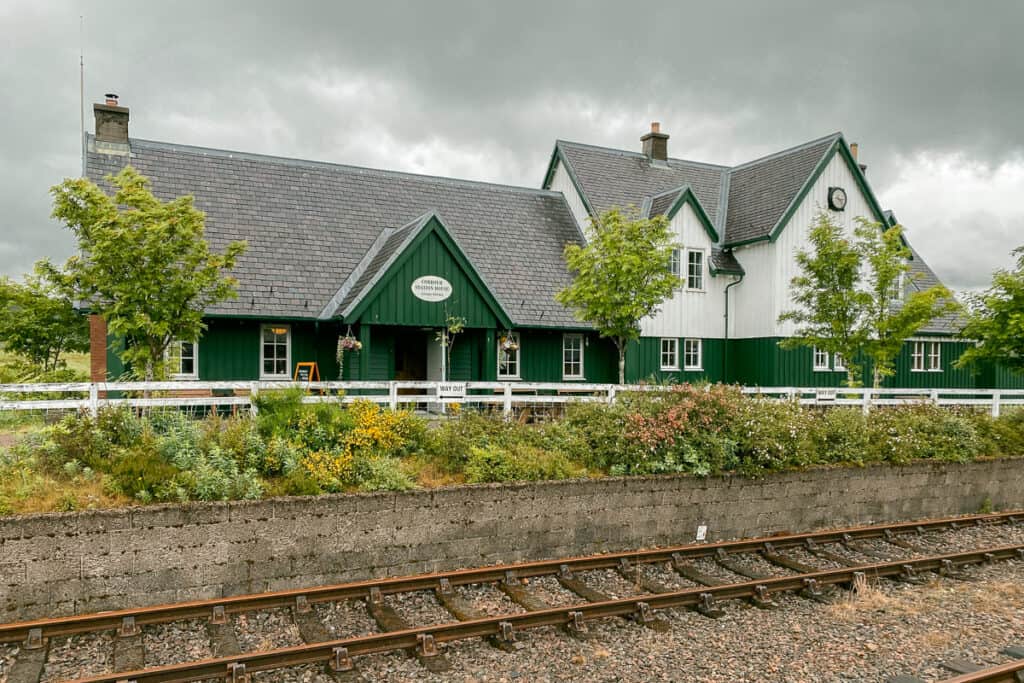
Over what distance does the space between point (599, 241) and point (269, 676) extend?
13992 mm

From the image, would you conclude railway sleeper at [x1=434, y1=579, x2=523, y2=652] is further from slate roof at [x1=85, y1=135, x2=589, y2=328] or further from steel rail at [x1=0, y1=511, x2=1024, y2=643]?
slate roof at [x1=85, y1=135, x2=589, y2=328]

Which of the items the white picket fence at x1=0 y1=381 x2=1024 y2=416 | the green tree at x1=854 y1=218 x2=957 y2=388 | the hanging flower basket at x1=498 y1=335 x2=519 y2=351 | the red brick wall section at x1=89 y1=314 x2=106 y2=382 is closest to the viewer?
the white picket fence at x1=0 y1=381 x2=1024 y2=416

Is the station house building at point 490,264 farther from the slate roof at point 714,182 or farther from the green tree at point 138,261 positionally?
the green tree at point 138,261

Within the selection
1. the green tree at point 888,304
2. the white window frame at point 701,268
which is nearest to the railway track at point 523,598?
the green tree at point 888,304

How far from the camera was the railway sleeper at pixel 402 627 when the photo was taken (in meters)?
7.05

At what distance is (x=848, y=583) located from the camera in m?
9.90

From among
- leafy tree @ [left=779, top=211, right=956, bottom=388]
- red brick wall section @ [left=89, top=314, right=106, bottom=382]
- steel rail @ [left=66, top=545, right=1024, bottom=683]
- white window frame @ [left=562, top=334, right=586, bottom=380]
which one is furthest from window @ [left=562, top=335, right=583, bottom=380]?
steel rail @ [left=66, top=545, right=1024, bottom=683]

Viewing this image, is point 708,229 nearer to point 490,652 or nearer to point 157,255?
point 157,255

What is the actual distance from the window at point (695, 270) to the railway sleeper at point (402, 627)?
18.3 m

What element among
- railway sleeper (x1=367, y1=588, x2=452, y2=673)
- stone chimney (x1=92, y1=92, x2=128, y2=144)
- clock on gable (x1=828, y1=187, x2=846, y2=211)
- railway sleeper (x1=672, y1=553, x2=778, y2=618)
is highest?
stone chimney (x1=92, y1=92, x2=128, y2=144)

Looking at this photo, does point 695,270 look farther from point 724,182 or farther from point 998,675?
point 998,675

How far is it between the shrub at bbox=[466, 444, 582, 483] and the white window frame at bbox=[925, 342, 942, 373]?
21.8 m

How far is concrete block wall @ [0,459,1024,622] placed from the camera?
8125 millimetres

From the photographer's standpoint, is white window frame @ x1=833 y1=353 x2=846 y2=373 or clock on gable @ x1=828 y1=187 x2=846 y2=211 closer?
white window frame @ x1=833 y1=353 x2=846 y2=373
